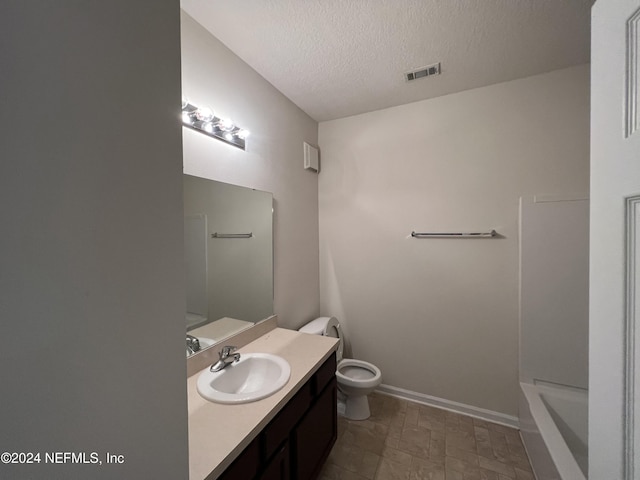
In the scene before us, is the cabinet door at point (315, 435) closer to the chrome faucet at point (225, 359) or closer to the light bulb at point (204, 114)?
the chrome faucet at point (225, 359)

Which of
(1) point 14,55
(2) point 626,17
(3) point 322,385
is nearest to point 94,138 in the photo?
(1) point 14,55

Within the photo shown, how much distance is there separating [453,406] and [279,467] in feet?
5.57

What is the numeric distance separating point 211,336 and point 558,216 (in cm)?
240

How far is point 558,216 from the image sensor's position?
68.2 inches

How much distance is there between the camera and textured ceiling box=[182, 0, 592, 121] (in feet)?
4.16

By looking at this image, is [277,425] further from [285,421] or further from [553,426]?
[553,426]

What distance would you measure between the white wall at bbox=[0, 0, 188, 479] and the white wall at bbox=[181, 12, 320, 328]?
0.92 metres

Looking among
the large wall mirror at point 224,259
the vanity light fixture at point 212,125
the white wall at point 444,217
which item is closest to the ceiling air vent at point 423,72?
the white wall at point 444,217

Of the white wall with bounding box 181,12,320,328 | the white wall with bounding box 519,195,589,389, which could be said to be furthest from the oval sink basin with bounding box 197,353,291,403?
the white wall with bounding box 519,195,589,389

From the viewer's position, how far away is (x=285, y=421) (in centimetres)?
109

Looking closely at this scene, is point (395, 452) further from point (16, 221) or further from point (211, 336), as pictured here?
point (16, 221)

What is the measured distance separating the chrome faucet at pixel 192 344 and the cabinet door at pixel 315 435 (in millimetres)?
650

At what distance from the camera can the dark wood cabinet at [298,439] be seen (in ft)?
3.00

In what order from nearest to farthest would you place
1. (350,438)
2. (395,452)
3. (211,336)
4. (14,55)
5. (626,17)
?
(14,55) < (626,17) < (211,336) < (395,452) < (350,438)
